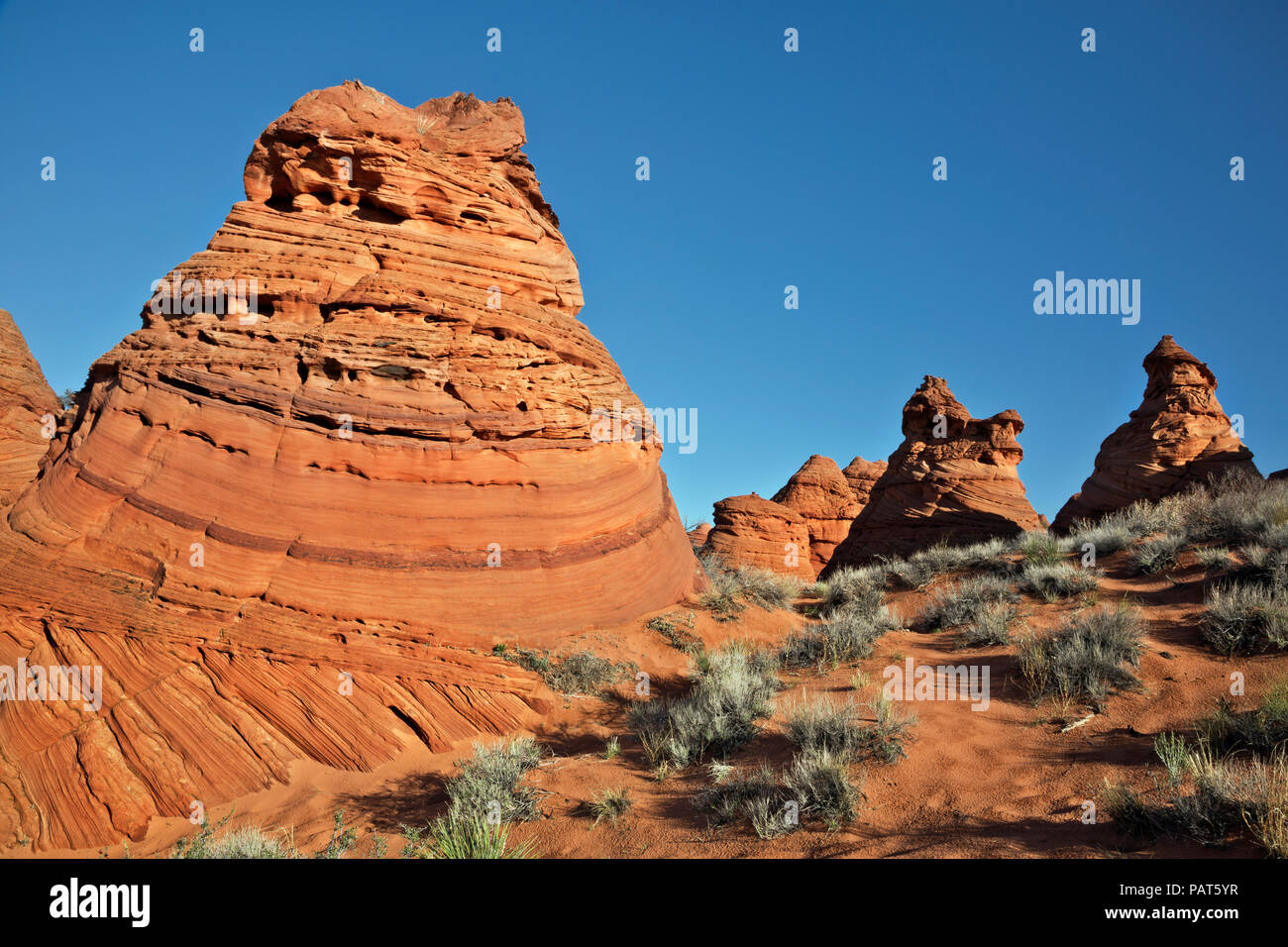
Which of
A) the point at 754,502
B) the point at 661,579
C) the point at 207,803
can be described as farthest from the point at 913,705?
the point at 754,502

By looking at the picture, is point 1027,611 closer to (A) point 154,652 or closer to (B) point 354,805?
(B) point 354,805

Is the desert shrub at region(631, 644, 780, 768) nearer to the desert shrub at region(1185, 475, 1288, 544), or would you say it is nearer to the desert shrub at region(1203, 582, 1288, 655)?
the desert shrub at region(1203, 582, 1288, 655)

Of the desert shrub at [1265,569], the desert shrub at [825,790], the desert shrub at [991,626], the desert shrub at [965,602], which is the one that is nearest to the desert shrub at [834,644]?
the desert shrub at [965,602]

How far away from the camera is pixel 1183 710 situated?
20.7ft

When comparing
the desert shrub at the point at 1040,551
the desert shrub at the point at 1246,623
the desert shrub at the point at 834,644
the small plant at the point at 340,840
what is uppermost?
the desert shrub at the point at 1040,551

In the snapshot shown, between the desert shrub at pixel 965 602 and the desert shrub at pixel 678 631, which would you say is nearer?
the desert shrub at pixel 678 631

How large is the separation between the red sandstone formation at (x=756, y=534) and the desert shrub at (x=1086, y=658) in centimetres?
2461

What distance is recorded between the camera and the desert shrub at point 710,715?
272 inches

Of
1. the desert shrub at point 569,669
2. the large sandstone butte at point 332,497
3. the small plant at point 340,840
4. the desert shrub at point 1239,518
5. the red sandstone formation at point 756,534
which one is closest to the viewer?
the small plant at point 340,840

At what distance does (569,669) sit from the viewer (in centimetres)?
927

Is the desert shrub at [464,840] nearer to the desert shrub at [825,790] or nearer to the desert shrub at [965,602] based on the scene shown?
the desert shrub at [825,790]

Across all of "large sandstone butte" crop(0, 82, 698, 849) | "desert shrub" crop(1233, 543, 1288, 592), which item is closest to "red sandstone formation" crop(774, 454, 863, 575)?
"large sandstone butte" crop(0, 82, 698, 849)

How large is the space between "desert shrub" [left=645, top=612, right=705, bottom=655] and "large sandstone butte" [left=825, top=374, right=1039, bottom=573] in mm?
19198

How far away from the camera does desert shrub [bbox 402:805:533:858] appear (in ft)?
15.7
